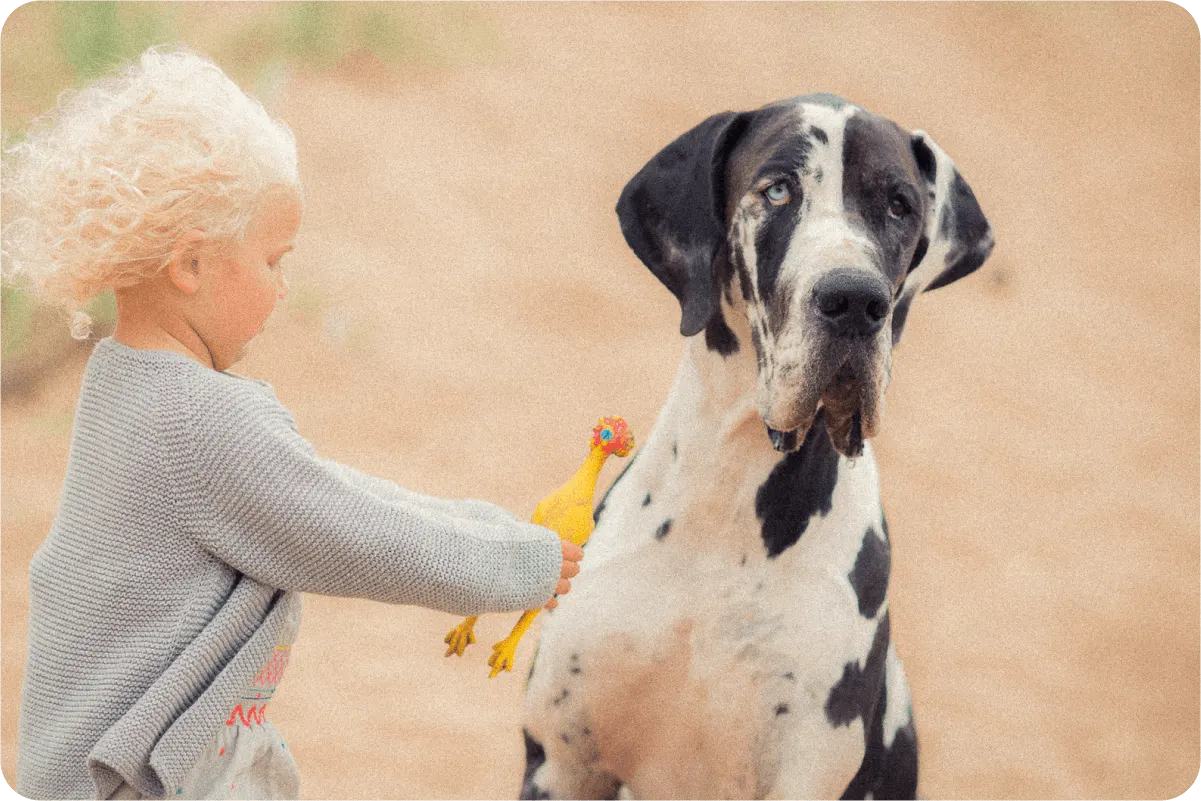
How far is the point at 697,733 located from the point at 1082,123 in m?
11.2

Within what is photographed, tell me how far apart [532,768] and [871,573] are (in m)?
0.85

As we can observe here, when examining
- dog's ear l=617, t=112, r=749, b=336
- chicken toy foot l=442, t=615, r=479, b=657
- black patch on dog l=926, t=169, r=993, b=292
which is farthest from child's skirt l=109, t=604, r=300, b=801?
black patch on dog l=926, t=169, r=993, b=292

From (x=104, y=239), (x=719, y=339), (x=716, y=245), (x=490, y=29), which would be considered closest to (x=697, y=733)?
(x=719, y=339)

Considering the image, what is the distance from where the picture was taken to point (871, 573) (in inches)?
112

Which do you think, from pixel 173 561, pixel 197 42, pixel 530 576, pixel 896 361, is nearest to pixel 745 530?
pixel 530 576

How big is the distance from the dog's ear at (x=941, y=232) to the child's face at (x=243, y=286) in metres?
1.28

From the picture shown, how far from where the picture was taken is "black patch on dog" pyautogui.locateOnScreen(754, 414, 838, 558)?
280 cm

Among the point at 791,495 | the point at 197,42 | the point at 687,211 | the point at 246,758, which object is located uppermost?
the point at 687,211

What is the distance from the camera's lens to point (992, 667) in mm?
6797

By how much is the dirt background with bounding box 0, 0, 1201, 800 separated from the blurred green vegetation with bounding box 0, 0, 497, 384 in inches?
7.7

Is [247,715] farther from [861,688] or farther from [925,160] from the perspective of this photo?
[925,160]

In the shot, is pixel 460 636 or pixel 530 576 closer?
pixel 530 576

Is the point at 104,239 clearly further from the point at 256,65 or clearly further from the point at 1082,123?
the point at 1082,123

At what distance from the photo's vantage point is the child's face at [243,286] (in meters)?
2.32
